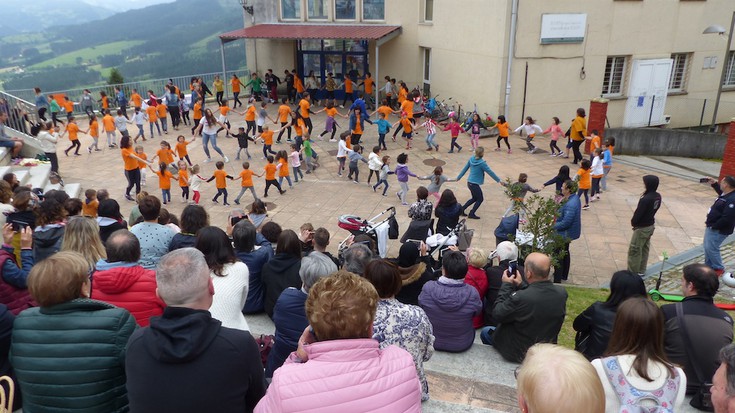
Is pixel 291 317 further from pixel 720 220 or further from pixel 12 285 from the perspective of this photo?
pixel 720 220

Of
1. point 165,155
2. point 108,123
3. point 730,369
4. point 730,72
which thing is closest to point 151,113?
point 108,123

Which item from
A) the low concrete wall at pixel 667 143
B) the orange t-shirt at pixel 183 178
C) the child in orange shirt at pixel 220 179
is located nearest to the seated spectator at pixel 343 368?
the child in orange shirt at pixel 220 179

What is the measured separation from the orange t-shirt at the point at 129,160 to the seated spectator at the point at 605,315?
35.3 ft

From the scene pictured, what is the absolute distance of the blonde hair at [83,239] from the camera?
484 centimetres

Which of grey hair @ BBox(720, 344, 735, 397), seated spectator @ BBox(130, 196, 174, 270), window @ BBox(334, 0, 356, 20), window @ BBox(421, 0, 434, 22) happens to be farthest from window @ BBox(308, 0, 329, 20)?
grey hair @ BBox(720, 344, 735, 397)

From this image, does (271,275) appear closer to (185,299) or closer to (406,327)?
(406,327)

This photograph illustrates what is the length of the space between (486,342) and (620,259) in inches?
209

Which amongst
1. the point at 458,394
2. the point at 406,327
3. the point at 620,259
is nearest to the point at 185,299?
the point at 406,327

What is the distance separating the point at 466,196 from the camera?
13055 mm

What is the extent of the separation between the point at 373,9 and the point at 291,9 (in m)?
3.66

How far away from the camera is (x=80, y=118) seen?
21.2 m

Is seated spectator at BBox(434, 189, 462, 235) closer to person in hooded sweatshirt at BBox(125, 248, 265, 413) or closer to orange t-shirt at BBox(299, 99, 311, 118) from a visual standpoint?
person in hooded sweatshirt at BBox(125, 248, 265, 413)

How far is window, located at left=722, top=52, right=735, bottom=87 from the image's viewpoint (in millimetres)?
20219

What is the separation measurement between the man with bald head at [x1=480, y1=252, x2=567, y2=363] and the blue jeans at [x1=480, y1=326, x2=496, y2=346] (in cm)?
52
